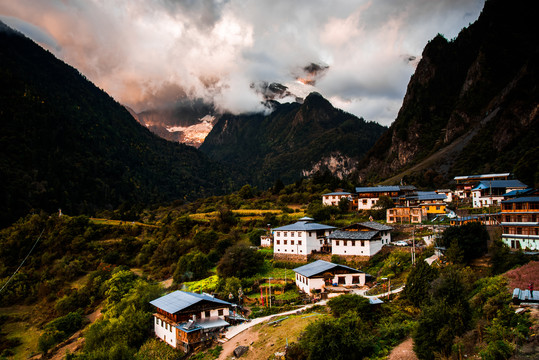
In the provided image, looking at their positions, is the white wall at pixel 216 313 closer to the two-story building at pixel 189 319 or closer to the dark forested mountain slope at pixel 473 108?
the two-story building at pixel 189 319

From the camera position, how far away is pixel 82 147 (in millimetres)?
150625

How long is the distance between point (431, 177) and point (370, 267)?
77.6 m

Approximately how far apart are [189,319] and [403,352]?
17.3 meters

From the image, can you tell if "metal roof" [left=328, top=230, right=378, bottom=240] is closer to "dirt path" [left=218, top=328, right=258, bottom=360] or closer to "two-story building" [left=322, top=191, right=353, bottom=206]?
"dirt path" [left=218, top=328, right=258, bottom=360]

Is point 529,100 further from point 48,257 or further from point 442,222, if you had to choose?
point 48,257

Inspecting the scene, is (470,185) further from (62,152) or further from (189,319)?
(62,152)

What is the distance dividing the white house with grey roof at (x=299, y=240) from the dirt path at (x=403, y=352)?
1058 inches

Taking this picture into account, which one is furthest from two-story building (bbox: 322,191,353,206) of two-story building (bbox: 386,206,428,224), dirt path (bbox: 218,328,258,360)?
dirt path (bbox: 218,328,258,360)

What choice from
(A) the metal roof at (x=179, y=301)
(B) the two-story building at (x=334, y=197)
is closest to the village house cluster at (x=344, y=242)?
(A) the metal roof at (x=179, y=301)

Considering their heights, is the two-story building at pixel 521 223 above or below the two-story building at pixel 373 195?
below

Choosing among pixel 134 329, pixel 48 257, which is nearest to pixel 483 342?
pixel 134 329

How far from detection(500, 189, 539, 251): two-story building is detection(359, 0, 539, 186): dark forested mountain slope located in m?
33.1

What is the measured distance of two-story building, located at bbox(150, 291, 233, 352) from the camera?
90.2 ft

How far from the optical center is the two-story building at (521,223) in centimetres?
3241
